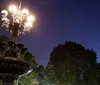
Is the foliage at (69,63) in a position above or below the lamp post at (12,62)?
above

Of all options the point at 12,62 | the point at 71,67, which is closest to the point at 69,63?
the point at 71,67

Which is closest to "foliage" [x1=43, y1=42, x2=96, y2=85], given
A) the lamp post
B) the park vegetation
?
the park vegetation

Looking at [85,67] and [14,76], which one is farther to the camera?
[85,67]

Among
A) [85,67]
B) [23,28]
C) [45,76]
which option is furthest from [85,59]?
[23,28]

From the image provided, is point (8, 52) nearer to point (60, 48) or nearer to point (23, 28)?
point (23, 28)

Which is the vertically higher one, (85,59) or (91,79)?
(85,59)

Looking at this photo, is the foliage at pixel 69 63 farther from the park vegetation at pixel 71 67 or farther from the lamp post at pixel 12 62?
the lamp post at pixel 12 62

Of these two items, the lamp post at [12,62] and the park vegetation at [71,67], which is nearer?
the lamp post at [12,62]

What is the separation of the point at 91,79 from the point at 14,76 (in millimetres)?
27260

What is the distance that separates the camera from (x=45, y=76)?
147 ft

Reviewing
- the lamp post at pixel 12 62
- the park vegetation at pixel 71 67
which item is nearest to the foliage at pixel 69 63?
the park vegetation at pixel 71 67

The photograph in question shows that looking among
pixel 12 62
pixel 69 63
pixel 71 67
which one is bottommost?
pixel 12 62

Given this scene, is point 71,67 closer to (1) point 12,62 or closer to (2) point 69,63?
(2) point 69,63

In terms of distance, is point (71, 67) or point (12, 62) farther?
point (71, 67)
